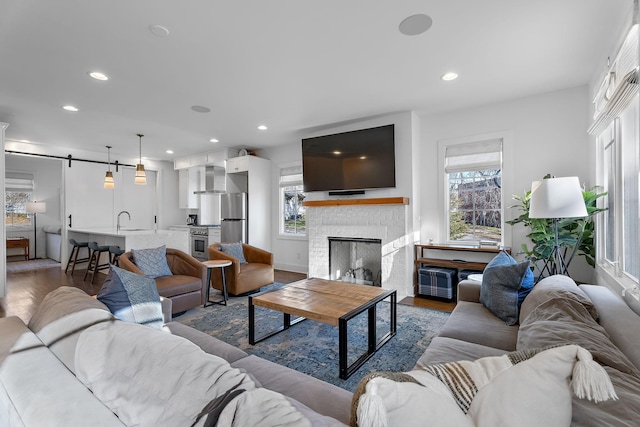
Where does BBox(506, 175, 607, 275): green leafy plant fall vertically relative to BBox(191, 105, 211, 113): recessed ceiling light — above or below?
below

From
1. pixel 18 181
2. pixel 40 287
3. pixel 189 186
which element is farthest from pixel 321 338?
pixel 18 181

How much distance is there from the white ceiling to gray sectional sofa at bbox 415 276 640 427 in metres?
1.93

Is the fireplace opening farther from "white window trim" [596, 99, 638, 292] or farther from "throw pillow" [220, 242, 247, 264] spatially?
"white window trim" [596, 99, 638, 292]

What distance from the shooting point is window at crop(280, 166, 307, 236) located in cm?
612

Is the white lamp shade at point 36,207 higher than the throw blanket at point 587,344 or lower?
higher

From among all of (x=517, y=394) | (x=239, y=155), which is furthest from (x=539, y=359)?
(x=239, y=155)

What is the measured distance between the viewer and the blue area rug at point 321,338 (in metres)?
2.33

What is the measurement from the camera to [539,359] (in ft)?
2.56

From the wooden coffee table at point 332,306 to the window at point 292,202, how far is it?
9.93 ft

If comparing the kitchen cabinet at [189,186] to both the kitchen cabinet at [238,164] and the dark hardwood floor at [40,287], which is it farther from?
the dark hardwood floor at [40,287]

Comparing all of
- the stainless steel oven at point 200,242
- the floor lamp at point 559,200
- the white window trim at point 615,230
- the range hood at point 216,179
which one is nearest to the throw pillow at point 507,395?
the white window trim at point 615,230

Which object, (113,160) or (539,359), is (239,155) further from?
(539,359)

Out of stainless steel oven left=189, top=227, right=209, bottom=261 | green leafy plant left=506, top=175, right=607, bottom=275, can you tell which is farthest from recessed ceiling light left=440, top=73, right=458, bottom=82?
stainless steel oven left=189, top=227, right=209, bottom=261

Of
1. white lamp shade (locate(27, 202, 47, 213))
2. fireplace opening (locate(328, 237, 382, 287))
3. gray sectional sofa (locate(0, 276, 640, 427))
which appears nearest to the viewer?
gray sectional sofa (locate(0, 276, 640, 427))
